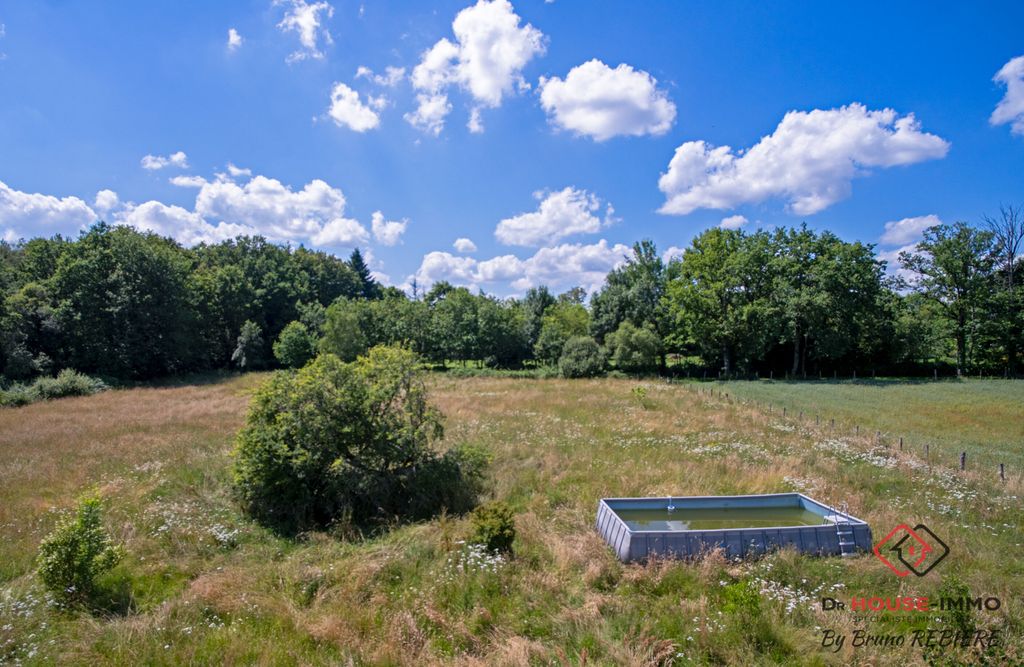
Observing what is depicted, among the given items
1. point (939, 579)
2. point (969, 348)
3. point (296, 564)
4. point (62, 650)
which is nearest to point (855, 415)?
point (939, 579)

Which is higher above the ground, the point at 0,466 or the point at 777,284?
the point at 777,284

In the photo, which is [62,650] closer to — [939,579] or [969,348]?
[939,579]

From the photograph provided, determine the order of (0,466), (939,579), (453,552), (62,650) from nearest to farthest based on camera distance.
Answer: (62,650) → (939,579) → (453,552) → (0,466)

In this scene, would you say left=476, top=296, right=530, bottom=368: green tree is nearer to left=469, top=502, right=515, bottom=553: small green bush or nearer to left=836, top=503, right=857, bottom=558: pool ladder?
left=469, top=502, right=515, bottom=553: small green bush

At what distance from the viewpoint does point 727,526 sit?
962 centimetres

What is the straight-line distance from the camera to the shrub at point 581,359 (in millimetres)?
46438

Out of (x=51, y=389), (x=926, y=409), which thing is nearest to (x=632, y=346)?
(x=926, y=409)

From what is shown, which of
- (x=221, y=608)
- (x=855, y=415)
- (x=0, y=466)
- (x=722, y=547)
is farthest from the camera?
(x=855, y=415)

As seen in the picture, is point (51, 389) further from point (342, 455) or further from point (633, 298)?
point (633, 298)

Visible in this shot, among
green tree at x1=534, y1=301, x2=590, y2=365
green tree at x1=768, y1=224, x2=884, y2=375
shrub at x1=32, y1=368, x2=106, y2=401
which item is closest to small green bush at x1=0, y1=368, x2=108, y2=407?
shrub at x1=32, y1=368, x2=106, y2=401

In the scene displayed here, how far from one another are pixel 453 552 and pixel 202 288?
56025 mm

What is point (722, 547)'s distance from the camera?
8.01 metres

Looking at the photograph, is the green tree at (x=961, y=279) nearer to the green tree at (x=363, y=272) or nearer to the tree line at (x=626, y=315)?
the tree line at (x=626, y=315)

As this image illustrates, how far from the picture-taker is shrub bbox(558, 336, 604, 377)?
46.4m
